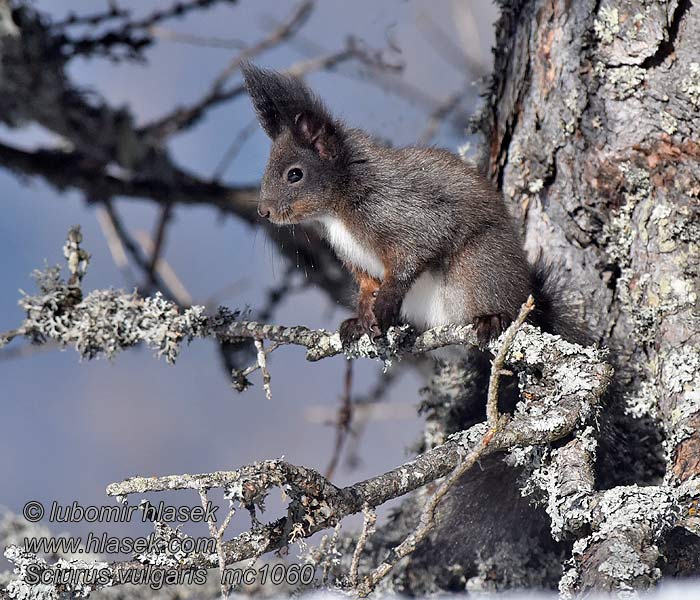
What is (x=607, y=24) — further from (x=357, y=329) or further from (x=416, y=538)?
(x=416, y=538)

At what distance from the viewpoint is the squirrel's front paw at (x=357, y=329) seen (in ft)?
6.17

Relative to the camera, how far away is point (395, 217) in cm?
208

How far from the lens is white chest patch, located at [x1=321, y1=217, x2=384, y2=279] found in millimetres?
2178

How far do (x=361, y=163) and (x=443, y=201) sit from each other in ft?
0.85

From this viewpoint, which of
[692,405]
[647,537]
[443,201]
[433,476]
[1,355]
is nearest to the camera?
[647,537]

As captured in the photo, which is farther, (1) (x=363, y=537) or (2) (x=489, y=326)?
(2) (x=489, y=326)

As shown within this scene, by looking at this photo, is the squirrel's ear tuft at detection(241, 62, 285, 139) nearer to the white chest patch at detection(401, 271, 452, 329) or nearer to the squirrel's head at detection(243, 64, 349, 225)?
the squirrel's head at detection(243, 64, 349, 225)

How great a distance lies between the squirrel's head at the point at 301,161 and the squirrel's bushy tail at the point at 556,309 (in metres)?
0.56

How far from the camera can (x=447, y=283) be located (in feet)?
6.87

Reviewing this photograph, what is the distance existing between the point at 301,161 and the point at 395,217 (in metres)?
0.30

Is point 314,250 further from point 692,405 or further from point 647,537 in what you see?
point 647,537

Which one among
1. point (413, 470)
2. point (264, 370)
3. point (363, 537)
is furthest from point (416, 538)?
point (264, 370)

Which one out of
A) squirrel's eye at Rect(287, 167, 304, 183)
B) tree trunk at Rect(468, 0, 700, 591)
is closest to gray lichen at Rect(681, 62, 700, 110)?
tree trunk at Rect(468, 0, 700, 591)

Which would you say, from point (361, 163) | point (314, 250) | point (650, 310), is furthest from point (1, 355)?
point (650, 310)
